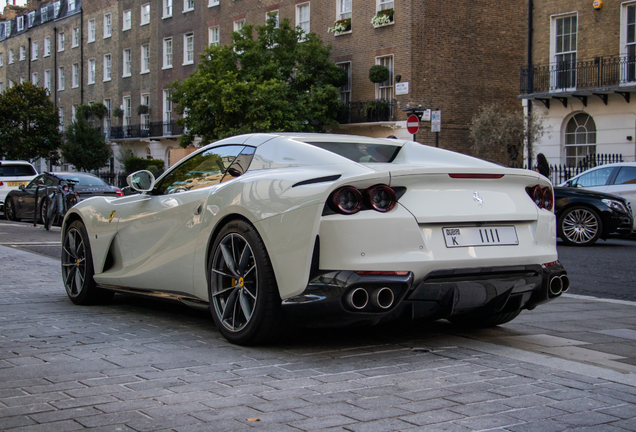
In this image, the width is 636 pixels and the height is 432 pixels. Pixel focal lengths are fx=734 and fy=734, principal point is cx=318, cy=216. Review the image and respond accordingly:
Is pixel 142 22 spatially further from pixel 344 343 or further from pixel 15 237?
pixel 344 343

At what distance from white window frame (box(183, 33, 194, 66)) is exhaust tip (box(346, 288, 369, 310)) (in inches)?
1585

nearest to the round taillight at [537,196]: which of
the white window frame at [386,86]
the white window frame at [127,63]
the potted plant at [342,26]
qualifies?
the white window frame at [386,86]

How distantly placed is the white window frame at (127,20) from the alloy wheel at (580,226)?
41.1 m

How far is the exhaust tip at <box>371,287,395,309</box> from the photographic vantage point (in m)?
4.05

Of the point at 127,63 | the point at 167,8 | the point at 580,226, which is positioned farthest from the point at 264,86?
the point at 127,63

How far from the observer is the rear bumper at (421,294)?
13.3 feet

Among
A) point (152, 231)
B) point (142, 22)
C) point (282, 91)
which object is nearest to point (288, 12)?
point (282, 91)

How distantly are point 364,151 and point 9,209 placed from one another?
827 inches

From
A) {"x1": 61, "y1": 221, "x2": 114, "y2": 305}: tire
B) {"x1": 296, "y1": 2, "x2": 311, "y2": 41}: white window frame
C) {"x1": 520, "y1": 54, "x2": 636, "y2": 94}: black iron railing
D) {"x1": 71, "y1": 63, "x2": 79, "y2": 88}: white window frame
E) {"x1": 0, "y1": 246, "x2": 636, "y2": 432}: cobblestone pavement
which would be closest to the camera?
{"x1": 0, "y1": 246, "x2": 636, "y2": 432}: cobblestone pavement

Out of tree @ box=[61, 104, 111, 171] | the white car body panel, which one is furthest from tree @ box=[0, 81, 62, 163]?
the white car body panel

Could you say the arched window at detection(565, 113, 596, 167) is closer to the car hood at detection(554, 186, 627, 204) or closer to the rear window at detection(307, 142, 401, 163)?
the car hood at detection(554, 186, 627, 204)

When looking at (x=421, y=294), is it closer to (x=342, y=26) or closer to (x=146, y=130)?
(x=342, y=26)

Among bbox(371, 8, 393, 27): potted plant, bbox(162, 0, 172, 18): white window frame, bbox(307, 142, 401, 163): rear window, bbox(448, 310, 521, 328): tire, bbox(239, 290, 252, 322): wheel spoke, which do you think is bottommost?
bbox(448, 310, 521, 328): tire

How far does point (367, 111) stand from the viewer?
101 ft
